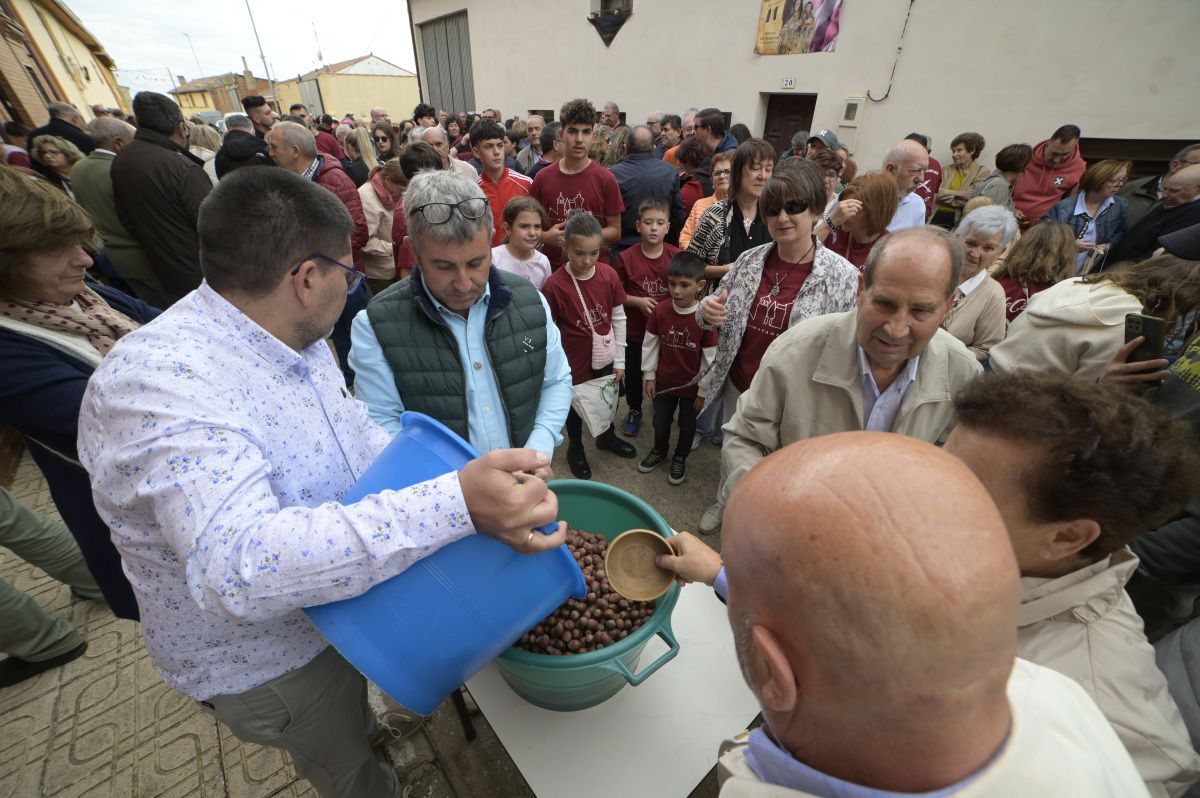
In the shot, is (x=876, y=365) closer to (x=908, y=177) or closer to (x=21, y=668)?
(x=908, y=177)

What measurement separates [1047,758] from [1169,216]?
6.10m

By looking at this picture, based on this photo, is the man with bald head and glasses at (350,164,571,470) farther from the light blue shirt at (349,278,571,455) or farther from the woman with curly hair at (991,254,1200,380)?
the woman with curly hair at (991,254,1200,380)

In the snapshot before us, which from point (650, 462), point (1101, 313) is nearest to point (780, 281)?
point (1101, 313)

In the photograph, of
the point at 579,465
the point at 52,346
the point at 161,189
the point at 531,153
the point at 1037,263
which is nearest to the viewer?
the point at 52,346

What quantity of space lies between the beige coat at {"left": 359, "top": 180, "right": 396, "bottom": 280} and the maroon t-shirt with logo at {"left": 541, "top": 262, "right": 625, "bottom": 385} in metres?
2.37

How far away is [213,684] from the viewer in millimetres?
1253

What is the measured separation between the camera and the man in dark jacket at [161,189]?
3.91 metres

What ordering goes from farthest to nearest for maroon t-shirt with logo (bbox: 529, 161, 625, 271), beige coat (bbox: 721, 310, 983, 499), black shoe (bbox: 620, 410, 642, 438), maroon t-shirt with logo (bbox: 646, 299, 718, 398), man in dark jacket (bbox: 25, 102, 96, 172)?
man in dark jacket (bbox: 25, 102, 96, 172)
black shoe (bbox: 620, 410, 642, 438)
maroon t-shirt with logo (bbox: 529, 161, 625, 271)
maroon t-shirt with logo (bbox: 646, 299, 718, 398)
beige coat (bbox: 721, 310, 983, 499)

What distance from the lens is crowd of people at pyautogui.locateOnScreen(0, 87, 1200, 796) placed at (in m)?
0.65

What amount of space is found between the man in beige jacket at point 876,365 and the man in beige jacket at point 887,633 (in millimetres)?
975

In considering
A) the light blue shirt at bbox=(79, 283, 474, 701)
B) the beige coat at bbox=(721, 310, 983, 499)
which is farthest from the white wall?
the light blue shirt at bbox=(79, 283, 474, 701)

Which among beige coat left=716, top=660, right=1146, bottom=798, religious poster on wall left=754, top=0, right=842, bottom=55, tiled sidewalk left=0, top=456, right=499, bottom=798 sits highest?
religious poster on wall left=754, top=0, right=842, bottom=55

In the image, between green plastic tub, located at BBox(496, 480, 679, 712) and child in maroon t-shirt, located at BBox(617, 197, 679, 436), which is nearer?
green plastic tub, located at BBox(496, 480, 679, 712)

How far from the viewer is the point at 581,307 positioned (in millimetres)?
3549
